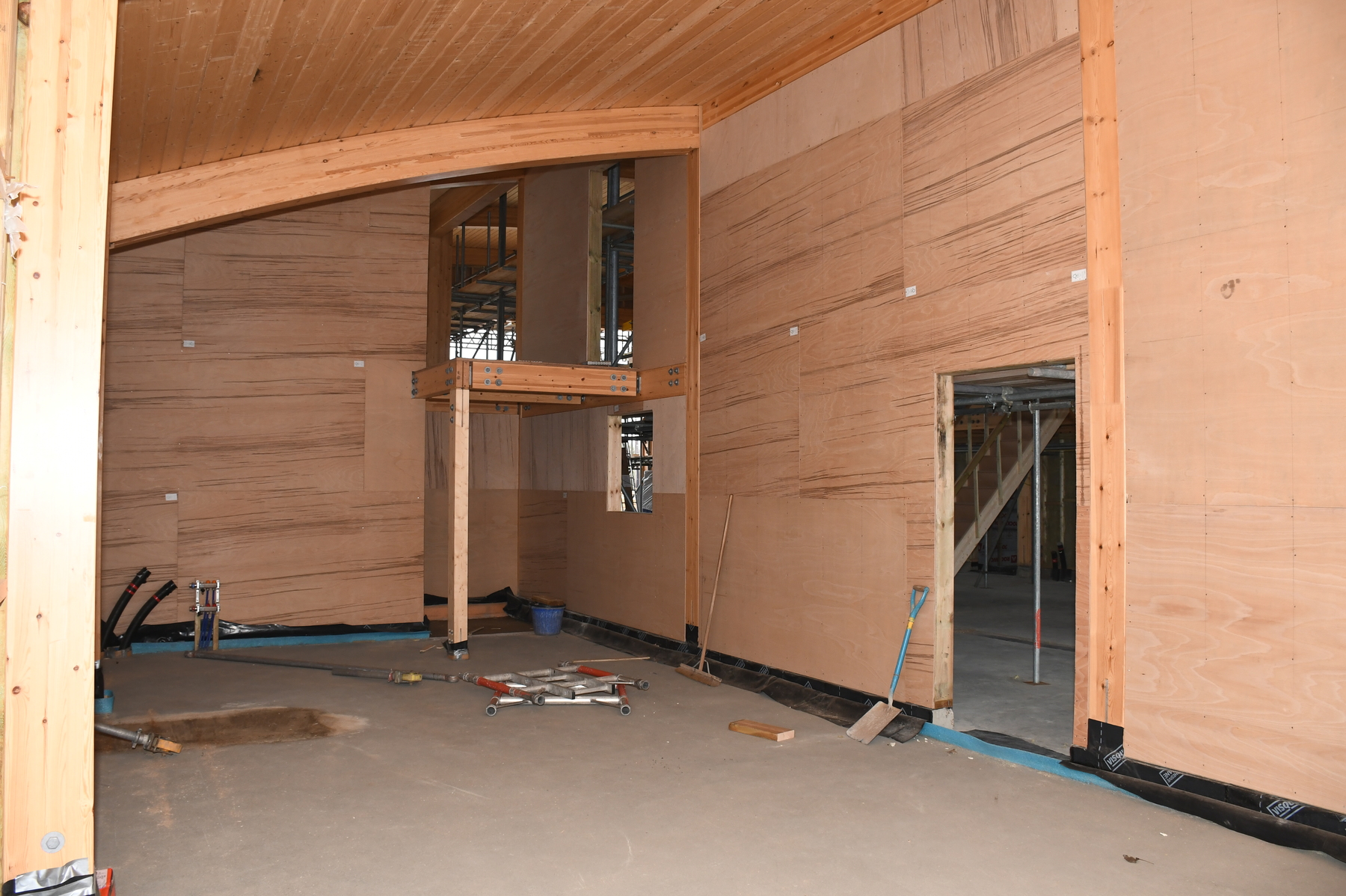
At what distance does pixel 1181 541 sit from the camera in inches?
185

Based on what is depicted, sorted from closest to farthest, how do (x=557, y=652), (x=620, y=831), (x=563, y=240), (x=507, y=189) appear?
1. (x=620, y=831)
2. (x=557, y=652)
3. (x=563, y=240)
4. (x=507, y=189)

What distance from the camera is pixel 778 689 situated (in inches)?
283

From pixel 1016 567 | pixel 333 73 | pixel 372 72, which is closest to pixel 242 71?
pixel 333 73

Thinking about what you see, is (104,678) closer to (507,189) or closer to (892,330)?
(892,330)

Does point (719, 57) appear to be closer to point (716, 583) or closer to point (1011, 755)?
point (716, 583)

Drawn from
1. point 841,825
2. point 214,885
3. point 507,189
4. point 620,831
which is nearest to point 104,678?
point 214,885

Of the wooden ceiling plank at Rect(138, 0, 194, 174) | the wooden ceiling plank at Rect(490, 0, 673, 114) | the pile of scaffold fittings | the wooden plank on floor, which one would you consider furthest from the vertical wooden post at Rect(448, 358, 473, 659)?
the wooden plank on floor

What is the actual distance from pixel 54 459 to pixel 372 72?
147 inches

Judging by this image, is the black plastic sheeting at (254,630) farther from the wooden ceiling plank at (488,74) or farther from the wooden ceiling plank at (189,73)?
the wooden ceiling plank at (488,74)

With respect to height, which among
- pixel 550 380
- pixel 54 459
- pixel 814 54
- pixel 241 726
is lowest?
pixel 241 726

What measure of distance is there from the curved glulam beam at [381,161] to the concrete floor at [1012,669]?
5.03m

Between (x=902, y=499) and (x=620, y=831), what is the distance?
A: 294 cm

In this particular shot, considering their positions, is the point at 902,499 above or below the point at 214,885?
above

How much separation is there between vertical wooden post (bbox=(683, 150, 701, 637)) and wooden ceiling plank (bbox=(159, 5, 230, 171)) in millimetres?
4084
